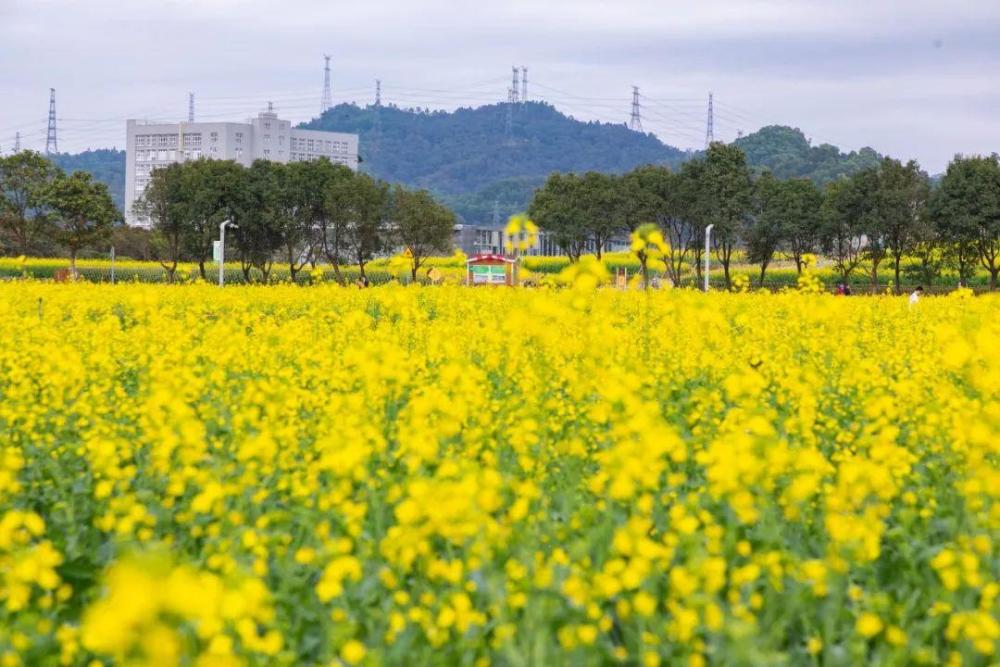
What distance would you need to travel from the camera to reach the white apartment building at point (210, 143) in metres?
160

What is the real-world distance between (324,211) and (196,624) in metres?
45.6

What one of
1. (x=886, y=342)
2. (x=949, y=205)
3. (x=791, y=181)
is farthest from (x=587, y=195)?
(x=886, y=342)

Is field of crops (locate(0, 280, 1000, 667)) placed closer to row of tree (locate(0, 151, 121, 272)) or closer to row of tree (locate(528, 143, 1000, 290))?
row of tree (locate(528, 143, 1000, 290))

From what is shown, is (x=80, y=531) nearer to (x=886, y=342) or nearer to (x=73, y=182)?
(x=886, y=342)

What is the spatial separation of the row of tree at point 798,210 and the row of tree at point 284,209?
6763 mm

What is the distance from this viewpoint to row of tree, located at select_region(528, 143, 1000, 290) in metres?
44.0

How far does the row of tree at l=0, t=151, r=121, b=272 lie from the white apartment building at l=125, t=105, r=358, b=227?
11122 centimetres

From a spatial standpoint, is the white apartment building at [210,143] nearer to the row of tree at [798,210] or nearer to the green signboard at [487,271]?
the row of tree at [798,210]

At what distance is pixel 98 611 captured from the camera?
1.94 metres

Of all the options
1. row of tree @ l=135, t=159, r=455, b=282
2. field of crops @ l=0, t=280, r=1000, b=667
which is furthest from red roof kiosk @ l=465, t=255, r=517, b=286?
field of crops @ l=0, t=280, r=1000, b=667

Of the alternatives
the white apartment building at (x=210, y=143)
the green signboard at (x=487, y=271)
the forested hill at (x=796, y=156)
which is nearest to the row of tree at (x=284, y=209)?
the green signboard at (x=487, y=271)

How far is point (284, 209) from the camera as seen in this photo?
4778 centimetres

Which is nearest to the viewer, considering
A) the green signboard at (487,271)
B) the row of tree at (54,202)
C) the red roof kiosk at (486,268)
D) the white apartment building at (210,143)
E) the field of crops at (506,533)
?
the field of crops at (506,533)

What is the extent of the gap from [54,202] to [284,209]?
10127mm
